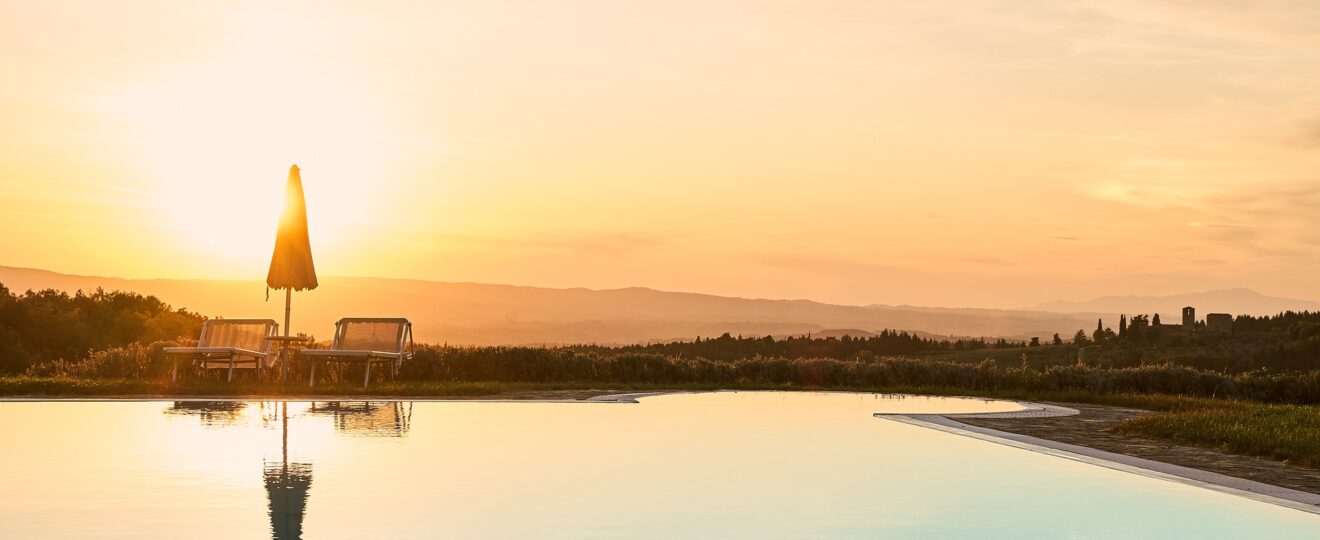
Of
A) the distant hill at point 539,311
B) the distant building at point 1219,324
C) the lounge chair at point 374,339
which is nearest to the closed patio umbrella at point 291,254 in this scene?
the lounge chair at point 374,339

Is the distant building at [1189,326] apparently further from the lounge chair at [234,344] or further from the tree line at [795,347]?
the lounge chair at [234,344]

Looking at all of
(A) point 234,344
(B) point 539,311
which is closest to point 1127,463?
(A) point 234,344

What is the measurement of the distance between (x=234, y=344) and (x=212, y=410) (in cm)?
512

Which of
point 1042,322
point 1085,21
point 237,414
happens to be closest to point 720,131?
point 1085,21

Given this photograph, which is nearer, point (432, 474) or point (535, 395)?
point (432, 474)

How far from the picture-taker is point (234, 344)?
18.5 meters

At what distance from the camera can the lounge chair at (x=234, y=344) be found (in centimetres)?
1781

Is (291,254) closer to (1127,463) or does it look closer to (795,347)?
(1127,463)

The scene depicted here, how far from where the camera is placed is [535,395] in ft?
52.7

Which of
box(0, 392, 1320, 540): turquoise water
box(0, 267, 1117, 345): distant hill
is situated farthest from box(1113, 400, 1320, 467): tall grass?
box(0, 267, 1117, 345): distant hill

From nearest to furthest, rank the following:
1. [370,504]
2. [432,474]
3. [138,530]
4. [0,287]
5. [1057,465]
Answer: [138,530]
[370,504]
[432,474]
[1057,465]
[0,287]

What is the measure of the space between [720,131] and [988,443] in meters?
12.0

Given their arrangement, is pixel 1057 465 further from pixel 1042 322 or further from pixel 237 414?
pixel 1042 322

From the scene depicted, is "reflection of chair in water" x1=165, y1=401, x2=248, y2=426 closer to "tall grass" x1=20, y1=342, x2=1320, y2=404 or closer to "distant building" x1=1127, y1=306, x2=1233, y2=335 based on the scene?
"tall grass" x1=20, y1=342, x2=1320, y2=404
